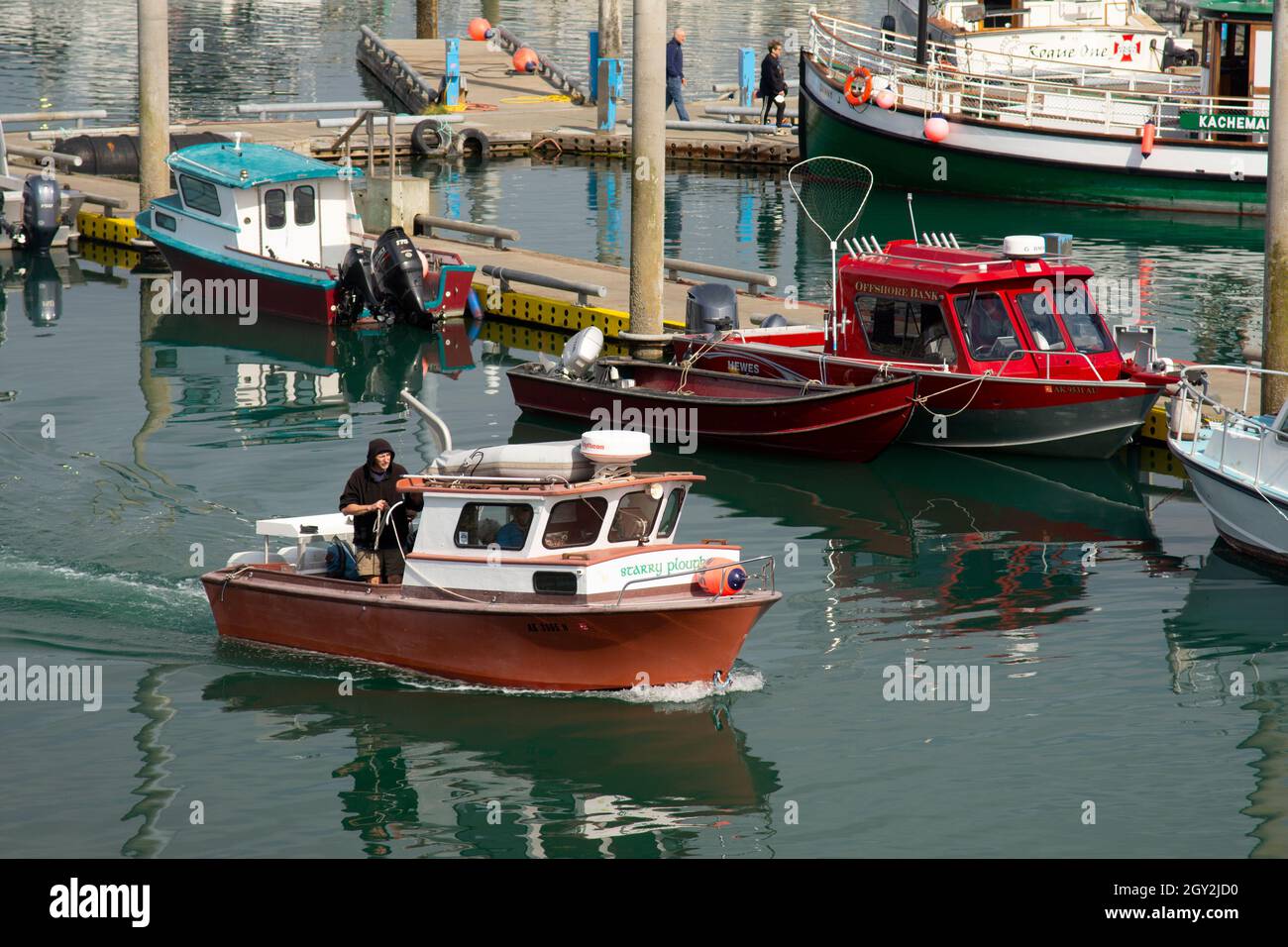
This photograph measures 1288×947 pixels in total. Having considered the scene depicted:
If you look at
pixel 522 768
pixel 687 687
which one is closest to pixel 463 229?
pixel 687 687

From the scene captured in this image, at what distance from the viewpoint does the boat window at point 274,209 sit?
29234mm

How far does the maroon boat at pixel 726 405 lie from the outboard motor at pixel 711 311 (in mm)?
1154

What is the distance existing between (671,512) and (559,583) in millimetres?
1122

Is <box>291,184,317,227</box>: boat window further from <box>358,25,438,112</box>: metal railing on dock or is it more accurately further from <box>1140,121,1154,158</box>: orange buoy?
<box>358,25,438,112</box>: metal railing on dock

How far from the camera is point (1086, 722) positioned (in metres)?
14.5

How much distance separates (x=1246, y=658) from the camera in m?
16.1

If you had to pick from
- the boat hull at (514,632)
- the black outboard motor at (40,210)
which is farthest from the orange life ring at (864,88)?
the boat hull at (514,632)

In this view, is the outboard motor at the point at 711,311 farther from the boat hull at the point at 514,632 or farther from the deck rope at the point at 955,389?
the boat hull at the point at 514,632

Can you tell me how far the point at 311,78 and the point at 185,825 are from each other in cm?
4969

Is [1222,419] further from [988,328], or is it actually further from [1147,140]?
[1147,140]

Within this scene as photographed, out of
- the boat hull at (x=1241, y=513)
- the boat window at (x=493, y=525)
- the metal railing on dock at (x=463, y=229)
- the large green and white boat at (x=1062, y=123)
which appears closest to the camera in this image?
the boat window at (x=493, y=525)
